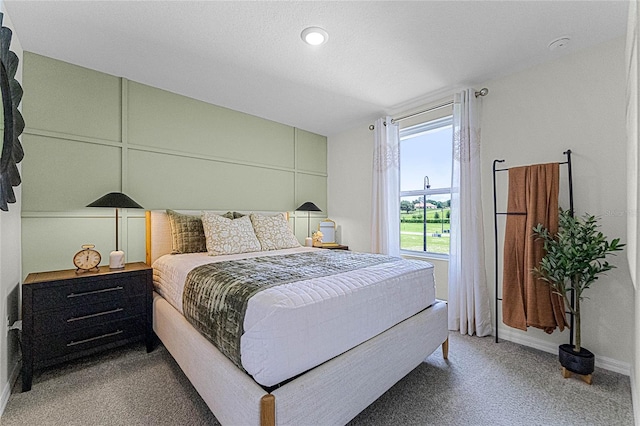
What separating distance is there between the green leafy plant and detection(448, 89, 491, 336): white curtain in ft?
2.09

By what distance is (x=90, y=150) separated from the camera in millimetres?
2541

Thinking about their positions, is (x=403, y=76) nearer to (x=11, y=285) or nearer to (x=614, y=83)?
(x=614, y=83)

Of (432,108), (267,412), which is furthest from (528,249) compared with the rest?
(267,412)

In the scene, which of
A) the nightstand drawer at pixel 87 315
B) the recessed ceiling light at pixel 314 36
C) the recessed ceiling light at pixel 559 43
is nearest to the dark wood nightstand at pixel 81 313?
the nightstand drawer at pixel 87 315

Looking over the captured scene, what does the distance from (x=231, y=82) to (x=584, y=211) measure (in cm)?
338

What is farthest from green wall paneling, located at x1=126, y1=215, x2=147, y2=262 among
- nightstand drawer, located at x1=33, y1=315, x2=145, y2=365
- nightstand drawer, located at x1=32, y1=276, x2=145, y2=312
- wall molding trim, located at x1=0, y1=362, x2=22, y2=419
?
wall molding trim, located at x1=0, y1=362, x2=22, y2=419

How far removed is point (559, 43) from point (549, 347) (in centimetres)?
252

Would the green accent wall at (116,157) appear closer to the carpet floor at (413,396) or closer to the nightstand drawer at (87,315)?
the nightstand drawer at (87,315)

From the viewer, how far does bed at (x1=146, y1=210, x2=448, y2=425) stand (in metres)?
1.22

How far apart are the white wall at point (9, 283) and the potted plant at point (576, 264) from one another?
373 cm

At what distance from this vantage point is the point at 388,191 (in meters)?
3.60

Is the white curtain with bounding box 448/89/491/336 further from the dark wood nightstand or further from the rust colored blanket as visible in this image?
the dark wood nightstand

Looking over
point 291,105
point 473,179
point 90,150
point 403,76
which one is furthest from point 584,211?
point 90,150

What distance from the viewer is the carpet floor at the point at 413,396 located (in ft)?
5.23
